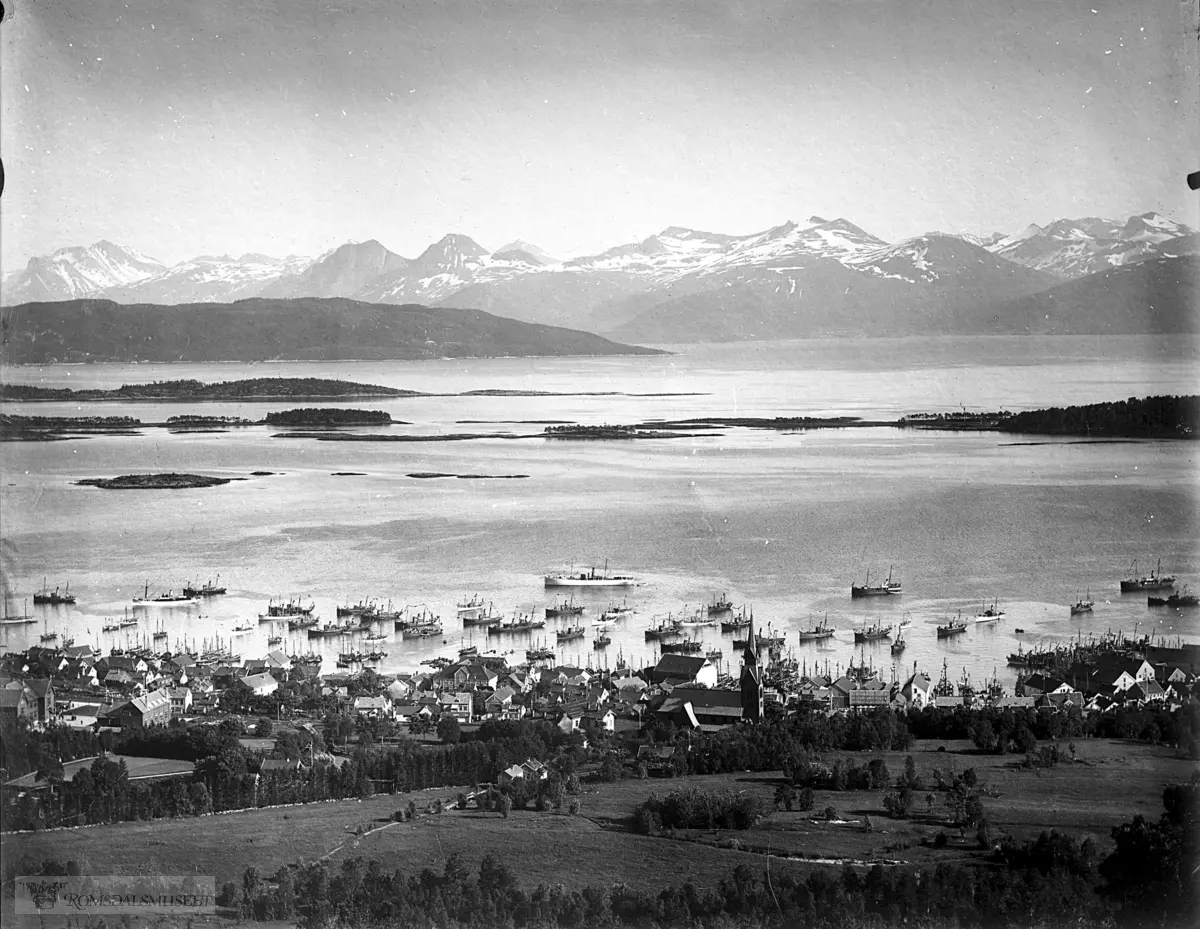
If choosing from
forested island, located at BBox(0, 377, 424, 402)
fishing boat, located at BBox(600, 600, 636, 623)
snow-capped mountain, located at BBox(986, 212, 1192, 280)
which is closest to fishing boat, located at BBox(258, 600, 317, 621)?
forested island, located at BBox(0, 377, 424, 402)

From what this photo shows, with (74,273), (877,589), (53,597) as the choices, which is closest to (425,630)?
(53,597)

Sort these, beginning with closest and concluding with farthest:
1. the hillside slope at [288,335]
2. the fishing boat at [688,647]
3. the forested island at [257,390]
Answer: the fishing boat at [688,647] < the hillside slope at [288,335] < the forested island at [257,390]

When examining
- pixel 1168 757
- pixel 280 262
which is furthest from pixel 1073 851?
pixel 280 262

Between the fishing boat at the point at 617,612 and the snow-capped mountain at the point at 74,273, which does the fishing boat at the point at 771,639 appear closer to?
the fishing boat at the point at 617,612

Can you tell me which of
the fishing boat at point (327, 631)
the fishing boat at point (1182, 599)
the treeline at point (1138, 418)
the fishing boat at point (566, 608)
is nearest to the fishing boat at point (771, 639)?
the fishing boat at point (566, 608)

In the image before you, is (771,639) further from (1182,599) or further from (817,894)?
(1182,599)
